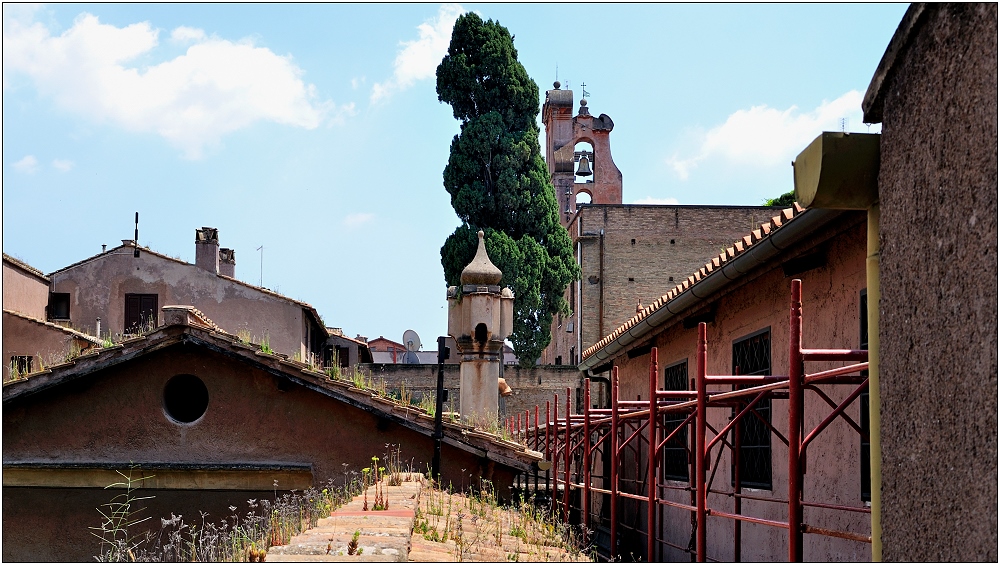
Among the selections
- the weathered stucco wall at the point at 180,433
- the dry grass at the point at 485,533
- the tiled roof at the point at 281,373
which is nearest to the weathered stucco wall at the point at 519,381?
the weathered stucco wall at the point at 180,433

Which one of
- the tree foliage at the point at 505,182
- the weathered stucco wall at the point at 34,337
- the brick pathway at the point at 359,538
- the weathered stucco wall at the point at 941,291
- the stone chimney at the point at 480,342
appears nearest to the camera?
the weathered stucco wall at the point at 941,291

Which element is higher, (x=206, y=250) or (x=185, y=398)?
(x=206, y=250)

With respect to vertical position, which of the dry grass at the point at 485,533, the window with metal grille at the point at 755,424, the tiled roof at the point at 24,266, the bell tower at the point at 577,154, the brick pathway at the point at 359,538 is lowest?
the dry grass at the point at 485,533

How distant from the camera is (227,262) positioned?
3481 centimetres

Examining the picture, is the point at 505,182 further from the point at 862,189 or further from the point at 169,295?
the point at 862,189

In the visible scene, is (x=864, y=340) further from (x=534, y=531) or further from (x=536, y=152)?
(x=536, y=152)

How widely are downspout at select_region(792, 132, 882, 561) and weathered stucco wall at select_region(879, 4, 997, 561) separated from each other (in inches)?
2.9

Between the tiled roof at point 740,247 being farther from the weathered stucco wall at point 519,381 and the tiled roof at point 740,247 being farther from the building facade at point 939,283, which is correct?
the weathered stucco wall at point 519,381

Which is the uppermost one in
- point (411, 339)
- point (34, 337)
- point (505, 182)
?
point (505, 182)

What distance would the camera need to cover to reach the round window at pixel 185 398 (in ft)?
46.2

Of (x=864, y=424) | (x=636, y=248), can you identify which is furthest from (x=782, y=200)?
Result: (x=864, y=424)

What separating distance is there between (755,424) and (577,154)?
33348mm

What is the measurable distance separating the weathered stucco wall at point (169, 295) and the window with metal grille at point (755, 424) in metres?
18.2

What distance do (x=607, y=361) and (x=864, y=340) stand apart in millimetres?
13085
